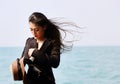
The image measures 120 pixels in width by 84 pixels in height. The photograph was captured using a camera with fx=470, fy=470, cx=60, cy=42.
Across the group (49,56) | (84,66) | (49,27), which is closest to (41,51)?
(49,56)

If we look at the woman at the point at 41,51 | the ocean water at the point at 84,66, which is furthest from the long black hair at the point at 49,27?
the ocean water at the point at 84,66

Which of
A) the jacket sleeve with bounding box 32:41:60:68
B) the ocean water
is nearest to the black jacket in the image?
the jacket sleeve with bounding box 32:41:60:68

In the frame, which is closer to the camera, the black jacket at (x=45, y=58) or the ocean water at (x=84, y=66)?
the black jacket at (x=45, y=58)

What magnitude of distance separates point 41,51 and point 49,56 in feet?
0.14

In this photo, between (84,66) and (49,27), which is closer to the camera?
(49,27)

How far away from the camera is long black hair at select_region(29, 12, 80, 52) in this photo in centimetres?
207

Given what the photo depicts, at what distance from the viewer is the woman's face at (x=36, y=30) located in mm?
2029

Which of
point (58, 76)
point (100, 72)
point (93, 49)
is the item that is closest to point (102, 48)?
point (93, 49)

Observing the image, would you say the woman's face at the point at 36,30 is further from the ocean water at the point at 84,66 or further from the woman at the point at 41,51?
the ocean water at the point at 84,66

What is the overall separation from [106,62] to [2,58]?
4.68ft

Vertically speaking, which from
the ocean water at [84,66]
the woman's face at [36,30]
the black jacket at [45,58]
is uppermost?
the woman's face at [36,30]

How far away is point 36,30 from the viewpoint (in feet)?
6.68

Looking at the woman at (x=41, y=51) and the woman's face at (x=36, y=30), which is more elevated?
the woman's face at (x=36, y=30)

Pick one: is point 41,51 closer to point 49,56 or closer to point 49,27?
point 49,56
